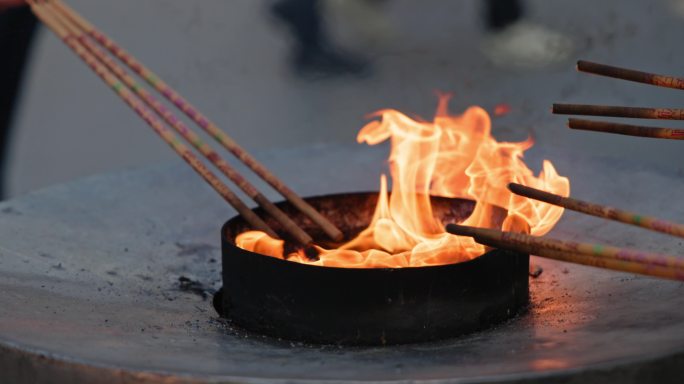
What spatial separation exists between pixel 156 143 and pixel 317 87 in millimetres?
1052

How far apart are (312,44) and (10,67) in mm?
1699

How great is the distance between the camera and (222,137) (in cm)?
302

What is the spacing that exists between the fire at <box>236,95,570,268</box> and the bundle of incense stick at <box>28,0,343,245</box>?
0.07m

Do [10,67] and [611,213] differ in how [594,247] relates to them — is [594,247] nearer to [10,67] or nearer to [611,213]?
[611,213]

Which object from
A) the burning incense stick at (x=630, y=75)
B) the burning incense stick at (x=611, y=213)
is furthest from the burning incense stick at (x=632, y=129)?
→ the burning incense stick at (x=611, y=213)

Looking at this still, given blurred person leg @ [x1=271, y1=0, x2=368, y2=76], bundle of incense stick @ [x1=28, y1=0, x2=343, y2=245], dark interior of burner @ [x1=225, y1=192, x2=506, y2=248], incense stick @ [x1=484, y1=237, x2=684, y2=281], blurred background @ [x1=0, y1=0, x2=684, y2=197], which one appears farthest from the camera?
blurred person leg @ [x1=271, y1=0, x2=368, y2=76]

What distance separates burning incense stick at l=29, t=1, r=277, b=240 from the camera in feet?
9.09

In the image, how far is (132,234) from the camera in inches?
130

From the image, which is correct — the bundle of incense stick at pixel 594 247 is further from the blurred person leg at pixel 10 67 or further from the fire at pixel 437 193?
the blurred person leg at pixel 10 67

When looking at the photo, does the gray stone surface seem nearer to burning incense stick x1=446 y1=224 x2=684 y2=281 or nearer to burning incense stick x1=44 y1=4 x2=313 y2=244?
burning incense stick x1=446 y1=224 x2=684 y2=281

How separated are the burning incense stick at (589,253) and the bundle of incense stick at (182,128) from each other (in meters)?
0.68

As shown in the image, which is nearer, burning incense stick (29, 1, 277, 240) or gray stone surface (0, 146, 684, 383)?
gray stone surface (0, 146, 684, 383)

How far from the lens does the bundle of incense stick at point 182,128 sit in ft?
9.07

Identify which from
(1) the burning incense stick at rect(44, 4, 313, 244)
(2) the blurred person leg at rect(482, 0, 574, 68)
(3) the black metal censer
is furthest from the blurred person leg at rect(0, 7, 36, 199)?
(3) the black metal censer
